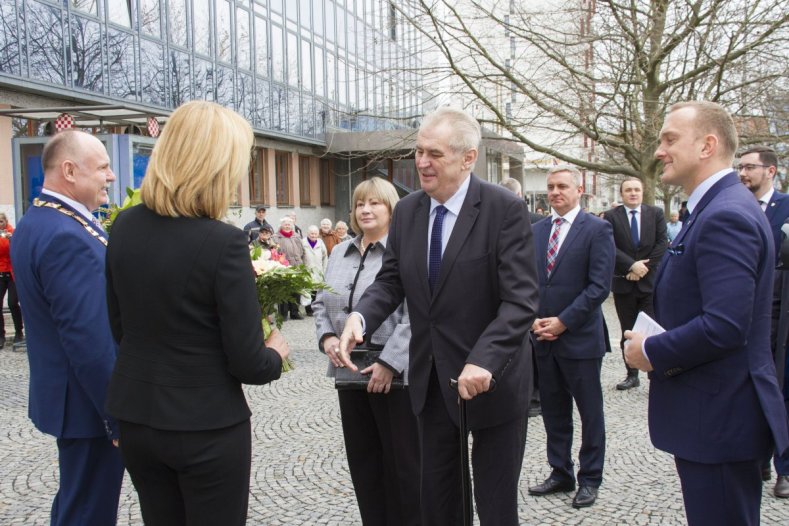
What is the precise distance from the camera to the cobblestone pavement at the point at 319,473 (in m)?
4.33

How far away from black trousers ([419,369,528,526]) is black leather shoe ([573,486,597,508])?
1.60 meters

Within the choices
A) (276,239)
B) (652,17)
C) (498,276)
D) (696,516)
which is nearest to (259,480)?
(498,276)

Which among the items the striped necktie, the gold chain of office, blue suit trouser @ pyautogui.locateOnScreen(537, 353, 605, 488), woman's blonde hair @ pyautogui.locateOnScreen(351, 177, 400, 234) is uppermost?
woman's blonde hair @ pyautogui.locateOnScreen(351, 177, 400, 234)

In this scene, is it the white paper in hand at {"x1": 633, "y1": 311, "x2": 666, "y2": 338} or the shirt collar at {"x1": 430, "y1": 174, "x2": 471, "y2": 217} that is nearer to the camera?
the white paper in hand at {"x1": 633, "y1": 311, "x2": 666, "y2": 338}

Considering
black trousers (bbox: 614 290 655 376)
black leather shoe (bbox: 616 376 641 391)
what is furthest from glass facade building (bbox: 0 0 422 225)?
black leather shoe (bbox: 616 376 641 391)

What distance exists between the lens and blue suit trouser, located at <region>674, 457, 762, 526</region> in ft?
7.98

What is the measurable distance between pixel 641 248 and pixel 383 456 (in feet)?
16.0

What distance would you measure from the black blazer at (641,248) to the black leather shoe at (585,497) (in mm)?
3484

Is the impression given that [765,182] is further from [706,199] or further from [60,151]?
[60,151]

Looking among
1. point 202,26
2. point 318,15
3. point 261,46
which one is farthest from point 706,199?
point 318,15

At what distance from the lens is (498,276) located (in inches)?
114

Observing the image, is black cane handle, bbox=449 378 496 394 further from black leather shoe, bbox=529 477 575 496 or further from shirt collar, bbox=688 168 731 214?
black leather shoe, bbox=529 477 575 496

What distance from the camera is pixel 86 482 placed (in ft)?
9.84

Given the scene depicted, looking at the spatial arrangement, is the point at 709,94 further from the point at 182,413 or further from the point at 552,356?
the point at 182,413
